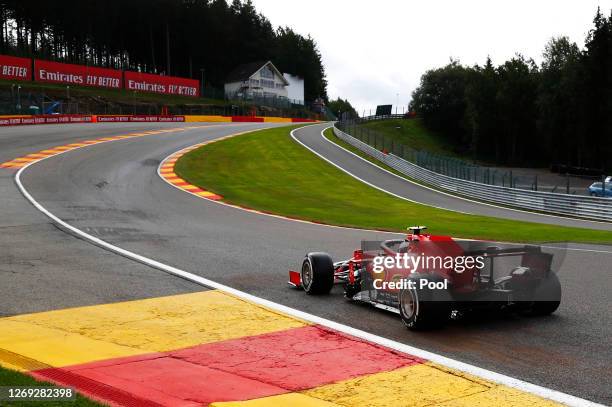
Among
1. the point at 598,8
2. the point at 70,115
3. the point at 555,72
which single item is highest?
the point at 598,8

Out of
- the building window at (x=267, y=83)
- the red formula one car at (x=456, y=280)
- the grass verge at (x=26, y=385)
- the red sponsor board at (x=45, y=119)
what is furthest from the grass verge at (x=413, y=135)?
the grass verge at (x=26, y=385)

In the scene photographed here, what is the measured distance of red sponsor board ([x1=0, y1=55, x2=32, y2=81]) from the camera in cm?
6234

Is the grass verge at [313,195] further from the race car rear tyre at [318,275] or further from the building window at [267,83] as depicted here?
the building window at [267,83]

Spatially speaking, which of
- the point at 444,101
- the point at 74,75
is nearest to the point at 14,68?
the point at 74,75

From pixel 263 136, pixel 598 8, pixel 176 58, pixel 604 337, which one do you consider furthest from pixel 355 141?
pixel 176 58

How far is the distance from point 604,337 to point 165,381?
4839 millimetres

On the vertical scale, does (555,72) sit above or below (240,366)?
above

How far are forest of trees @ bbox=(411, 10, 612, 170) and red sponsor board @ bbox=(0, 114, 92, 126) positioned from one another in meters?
53.7

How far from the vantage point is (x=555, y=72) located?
84062 mm

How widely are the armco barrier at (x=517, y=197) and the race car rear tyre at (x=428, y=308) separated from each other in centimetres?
2508

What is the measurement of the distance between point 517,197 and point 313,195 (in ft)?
37.7

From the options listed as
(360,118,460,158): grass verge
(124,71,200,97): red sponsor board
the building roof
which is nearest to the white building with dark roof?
the building roof

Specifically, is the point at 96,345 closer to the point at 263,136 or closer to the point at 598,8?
the point at 263,136

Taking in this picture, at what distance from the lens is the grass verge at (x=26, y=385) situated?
15.9 ft
